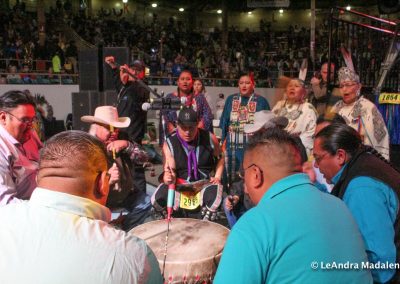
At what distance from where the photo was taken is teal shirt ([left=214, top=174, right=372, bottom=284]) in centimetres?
135

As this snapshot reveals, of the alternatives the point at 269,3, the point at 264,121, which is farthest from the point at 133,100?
the point at 269,3

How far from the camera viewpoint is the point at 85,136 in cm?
146

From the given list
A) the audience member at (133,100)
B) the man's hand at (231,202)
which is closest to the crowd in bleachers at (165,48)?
the audience member at (133,100)

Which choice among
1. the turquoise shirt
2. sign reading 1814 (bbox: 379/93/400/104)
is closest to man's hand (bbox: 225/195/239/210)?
the turquoise shirt

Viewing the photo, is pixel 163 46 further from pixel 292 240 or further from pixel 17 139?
pixel 292 240

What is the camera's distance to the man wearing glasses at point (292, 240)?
135 cm

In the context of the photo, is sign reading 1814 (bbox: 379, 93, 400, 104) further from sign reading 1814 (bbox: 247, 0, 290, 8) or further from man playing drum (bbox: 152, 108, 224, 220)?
sign reading 1814 (bbox: 247, 0, 290, 8)

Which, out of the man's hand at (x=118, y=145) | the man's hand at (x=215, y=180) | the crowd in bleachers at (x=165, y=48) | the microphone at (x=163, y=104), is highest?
the crowd in bleachers at (x=165, y=48)

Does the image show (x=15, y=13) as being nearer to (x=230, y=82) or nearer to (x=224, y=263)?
(x=230, y=82)

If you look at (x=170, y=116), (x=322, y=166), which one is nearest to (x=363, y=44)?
(x=170, y=116)

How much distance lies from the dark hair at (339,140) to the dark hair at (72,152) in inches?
50.2

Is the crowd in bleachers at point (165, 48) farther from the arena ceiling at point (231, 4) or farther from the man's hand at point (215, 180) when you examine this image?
the man's hand at point (215, 180)

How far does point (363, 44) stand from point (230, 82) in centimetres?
1058

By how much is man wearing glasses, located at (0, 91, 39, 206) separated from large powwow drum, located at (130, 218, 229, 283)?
809 mm
